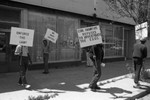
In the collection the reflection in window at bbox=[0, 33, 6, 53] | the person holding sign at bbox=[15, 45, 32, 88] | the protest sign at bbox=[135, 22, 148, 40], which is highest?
the protest sign at bbox=[135, 22, 148, 40]

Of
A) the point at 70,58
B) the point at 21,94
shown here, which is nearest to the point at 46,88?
the point at 21,94

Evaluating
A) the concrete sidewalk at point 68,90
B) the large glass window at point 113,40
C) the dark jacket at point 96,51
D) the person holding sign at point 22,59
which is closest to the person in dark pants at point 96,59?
the dark jacket at point 96,51

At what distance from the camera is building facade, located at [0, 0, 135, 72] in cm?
972

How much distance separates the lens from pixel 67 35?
12445 millimetres

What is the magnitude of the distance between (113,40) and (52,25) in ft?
23.5

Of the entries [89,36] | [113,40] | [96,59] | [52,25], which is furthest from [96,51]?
[113,40]

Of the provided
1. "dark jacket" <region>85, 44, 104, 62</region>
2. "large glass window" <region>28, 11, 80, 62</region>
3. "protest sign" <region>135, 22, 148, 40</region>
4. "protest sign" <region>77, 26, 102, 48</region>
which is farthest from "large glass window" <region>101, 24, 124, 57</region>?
"dark jacket" <region>85, 44, 104, 62</region>

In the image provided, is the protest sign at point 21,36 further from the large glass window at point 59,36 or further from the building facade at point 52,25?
the large glass window at point 59,36

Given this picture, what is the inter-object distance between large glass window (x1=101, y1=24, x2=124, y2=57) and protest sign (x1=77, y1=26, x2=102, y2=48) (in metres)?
8.66

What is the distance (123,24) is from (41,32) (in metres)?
9.31

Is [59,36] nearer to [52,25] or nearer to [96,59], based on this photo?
[52,25]

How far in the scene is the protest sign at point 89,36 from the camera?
264 inches

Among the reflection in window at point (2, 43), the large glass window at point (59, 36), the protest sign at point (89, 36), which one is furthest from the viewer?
the large glass window at point (59, 36)

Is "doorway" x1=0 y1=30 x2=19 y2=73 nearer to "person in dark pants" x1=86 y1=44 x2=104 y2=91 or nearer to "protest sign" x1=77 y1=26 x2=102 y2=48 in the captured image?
"protest sign" x1=77 y1=26 x2=102 y2=48
